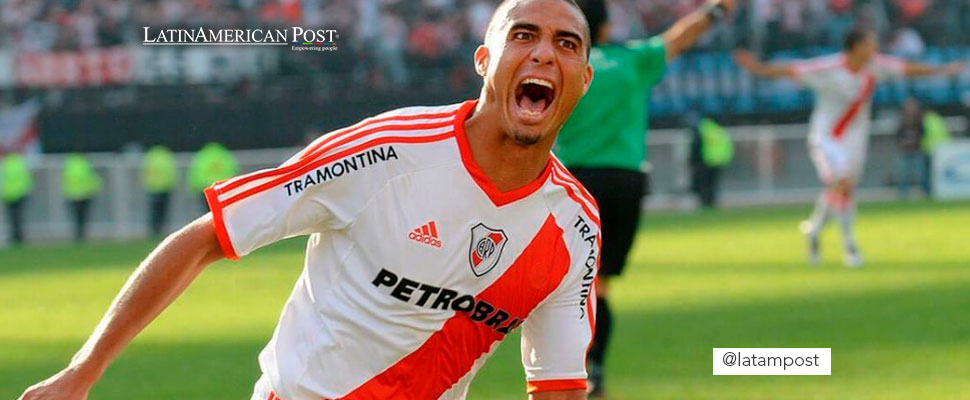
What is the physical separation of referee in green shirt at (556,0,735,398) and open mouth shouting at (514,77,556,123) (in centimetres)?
483

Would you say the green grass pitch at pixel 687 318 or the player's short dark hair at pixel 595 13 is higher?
the player's short dark hair at pixel 595 13

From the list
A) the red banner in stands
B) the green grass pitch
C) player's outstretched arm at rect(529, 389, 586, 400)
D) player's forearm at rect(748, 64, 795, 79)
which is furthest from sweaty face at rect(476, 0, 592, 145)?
the red banner in stands

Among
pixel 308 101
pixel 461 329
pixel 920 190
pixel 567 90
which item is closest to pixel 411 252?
pixel 461 329

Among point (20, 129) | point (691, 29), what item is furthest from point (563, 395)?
point (20, 129)

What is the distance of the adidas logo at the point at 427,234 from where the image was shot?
14.6ft

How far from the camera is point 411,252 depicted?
4.45 meters

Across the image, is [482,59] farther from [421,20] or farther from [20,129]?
[421,20]

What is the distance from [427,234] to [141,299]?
78 centimetres

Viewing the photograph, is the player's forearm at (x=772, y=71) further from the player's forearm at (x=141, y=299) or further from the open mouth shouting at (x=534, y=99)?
the player's forearm at (x=141, y=299)

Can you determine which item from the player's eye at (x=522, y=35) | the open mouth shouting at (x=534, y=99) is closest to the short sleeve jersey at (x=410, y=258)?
the open mouth shouting at (x=534, y=99)

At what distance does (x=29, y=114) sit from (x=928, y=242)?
15.0 metres

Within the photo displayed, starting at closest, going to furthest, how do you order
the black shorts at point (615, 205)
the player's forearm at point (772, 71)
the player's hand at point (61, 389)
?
the player's hand at point (61, 389), the black shorts at point (615, 205), the player's forearm at point (772, 71)

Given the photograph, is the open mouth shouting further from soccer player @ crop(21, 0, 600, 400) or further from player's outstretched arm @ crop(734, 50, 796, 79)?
player's outstretched arm @ crop(734, 50, 796, 79)

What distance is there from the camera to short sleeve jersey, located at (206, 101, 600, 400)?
4.32 metres
